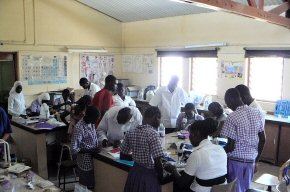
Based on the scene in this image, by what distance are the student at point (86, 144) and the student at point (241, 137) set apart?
4.29ft

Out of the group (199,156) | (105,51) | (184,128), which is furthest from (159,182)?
(105,51)

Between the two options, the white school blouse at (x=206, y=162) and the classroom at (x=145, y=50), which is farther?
the classroom at (x=145, y=50)

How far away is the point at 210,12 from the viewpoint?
20.0 ft

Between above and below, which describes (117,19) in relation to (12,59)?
above

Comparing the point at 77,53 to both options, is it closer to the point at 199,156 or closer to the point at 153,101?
the point at 153,101

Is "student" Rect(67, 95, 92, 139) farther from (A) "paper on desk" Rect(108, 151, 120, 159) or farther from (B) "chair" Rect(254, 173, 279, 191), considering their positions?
(B) "chair" Rect(254, 173, 279, 191)

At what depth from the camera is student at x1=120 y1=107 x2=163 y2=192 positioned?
242 centimetres

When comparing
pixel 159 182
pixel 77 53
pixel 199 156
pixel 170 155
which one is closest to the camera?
pixel 199 156

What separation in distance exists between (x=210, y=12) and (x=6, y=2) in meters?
4.14

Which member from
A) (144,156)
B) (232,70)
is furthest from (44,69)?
(144,156)

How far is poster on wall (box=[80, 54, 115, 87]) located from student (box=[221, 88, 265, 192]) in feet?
17.1

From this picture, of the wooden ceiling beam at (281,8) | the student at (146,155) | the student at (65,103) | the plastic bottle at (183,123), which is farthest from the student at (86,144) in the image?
the wooden ceiling beam at (281,8)

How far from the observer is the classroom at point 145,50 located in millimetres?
5273

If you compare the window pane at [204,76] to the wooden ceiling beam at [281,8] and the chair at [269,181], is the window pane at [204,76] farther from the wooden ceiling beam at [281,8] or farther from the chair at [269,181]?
the chair at [269,181]
